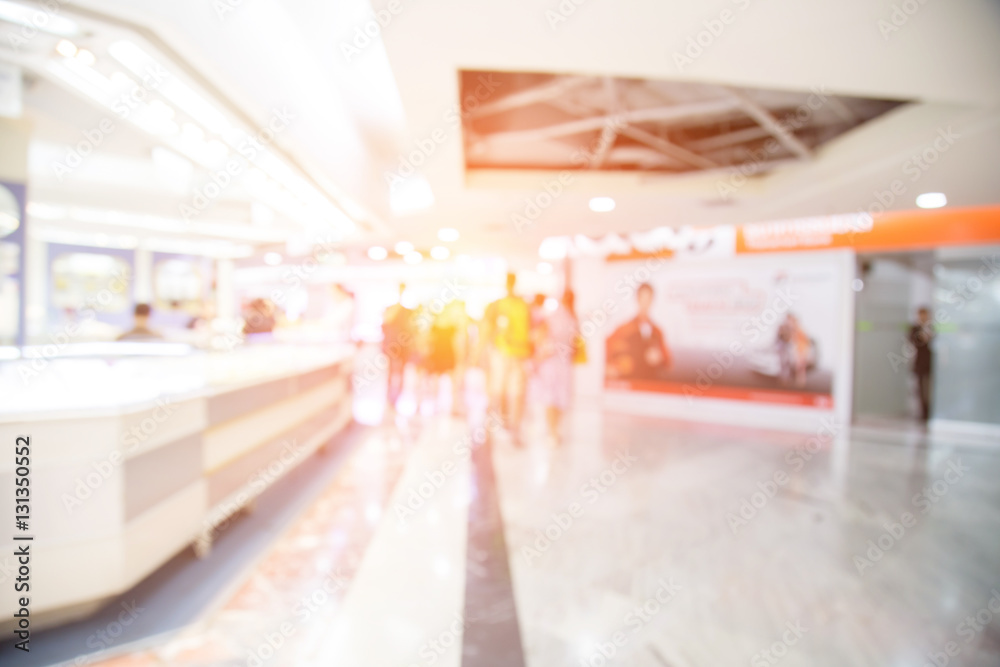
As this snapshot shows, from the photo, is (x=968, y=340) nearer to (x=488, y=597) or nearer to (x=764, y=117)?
(x=764, y=117)

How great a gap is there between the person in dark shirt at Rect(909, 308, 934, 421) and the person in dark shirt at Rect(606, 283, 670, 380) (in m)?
3.37

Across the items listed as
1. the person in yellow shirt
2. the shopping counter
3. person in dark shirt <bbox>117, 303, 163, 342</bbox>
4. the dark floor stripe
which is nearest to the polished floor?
the dark floor stripe

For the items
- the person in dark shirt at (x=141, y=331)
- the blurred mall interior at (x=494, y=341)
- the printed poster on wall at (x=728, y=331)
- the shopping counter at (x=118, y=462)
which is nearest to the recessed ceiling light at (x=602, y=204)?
the blurred mall interior at (x=494, y=341)

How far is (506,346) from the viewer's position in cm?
563

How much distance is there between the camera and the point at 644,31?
195 centimetres

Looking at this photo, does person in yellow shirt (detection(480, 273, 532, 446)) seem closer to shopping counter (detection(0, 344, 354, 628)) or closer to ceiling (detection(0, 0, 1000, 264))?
ceiling (detection(0, 0, 1000, 264))

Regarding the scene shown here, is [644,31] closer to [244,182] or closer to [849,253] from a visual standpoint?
[244,182]

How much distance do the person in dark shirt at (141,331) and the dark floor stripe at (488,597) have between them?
3.13 metres

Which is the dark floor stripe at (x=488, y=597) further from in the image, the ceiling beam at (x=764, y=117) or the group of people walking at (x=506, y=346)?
the ceiling beam at (x=764, y=117)

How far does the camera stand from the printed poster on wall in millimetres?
6750

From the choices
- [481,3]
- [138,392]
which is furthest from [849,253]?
[138,392]

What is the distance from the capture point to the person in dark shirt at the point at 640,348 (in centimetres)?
798

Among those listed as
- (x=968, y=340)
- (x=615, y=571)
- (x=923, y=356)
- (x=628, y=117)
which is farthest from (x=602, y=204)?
(x=968, y=340)

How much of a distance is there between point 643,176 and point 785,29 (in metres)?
3.01
